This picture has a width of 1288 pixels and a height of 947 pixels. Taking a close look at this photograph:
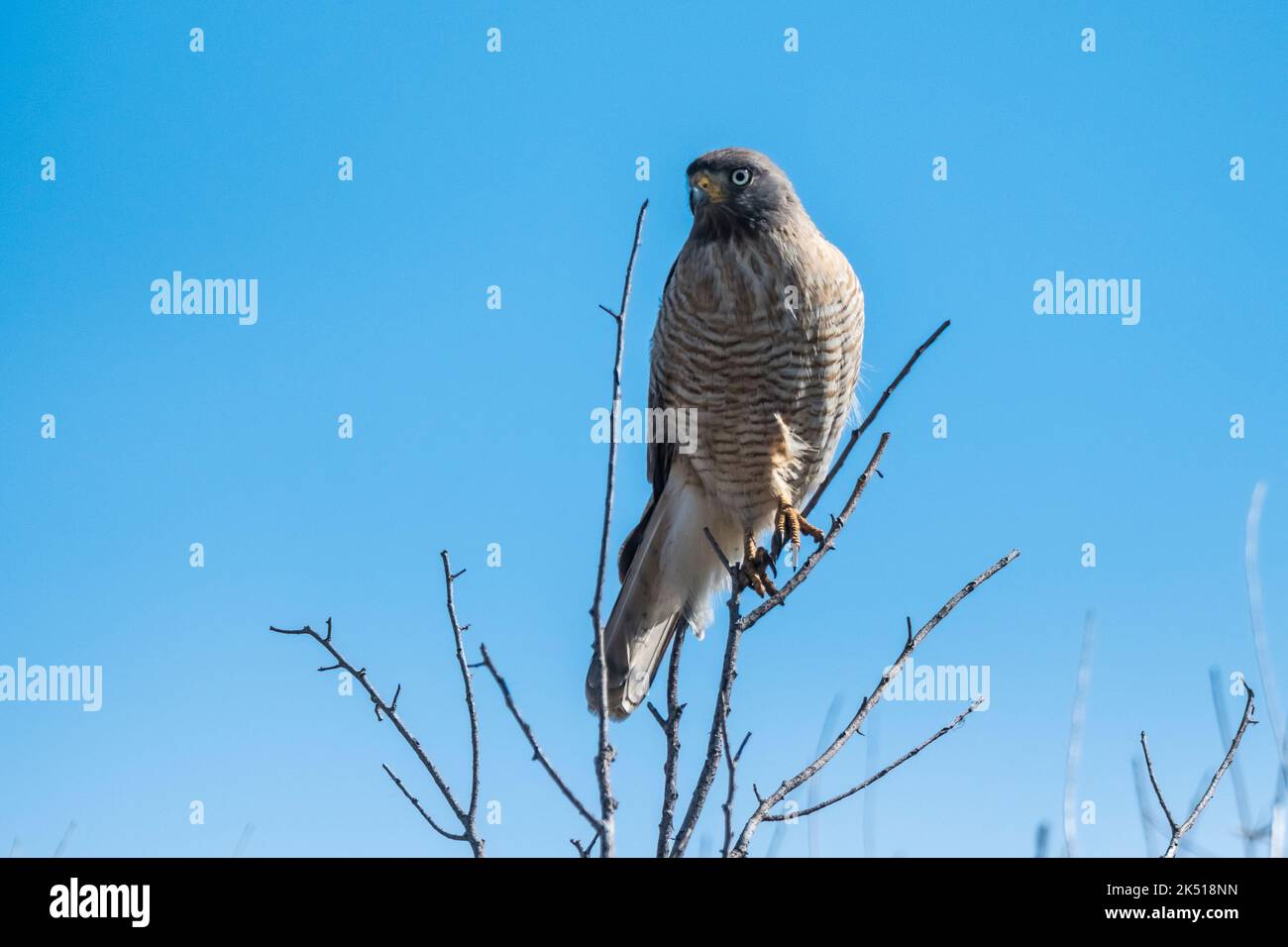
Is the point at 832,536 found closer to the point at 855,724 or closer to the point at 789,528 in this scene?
the point at 855,724

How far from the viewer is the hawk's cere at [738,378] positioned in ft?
17.0

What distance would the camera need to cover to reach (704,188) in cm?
532

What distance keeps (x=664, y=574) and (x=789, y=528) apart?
74cm

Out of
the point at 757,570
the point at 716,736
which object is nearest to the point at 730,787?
the point at 716,736

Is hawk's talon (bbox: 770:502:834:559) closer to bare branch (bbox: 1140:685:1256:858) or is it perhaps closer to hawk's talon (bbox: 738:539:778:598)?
hawk's talon (bbox: 738:539:778:598)

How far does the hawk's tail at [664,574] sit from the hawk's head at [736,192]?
1.12m

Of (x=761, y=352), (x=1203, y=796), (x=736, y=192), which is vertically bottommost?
(x=1203, y=796)
